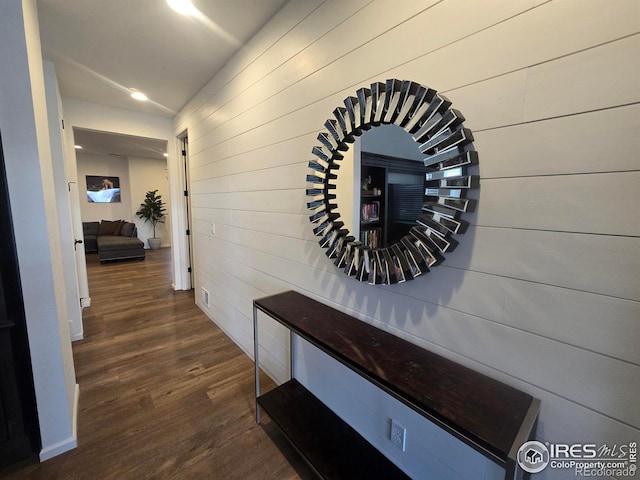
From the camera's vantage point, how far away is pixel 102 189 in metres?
7.22

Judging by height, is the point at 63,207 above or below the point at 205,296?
above

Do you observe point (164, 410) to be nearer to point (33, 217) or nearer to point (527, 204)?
point (33, 217)

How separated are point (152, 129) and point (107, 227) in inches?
172

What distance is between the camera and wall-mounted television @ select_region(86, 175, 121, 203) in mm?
7062

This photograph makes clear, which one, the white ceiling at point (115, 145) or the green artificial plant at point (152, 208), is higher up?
the white ceiling at point (115, 145)

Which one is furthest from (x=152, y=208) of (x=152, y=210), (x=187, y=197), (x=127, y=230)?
(x=187, y=197)

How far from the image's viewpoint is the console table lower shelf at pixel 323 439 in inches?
49.4

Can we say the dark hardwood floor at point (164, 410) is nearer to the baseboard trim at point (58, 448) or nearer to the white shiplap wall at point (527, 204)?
the baseboard trim at point (58, 448)

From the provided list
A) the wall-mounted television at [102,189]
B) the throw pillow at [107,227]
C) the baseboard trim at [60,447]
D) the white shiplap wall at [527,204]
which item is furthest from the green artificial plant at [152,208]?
the white shiplap wall at [527,204]

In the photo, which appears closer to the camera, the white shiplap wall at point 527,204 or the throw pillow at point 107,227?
the white shiplap wall at point 527,204

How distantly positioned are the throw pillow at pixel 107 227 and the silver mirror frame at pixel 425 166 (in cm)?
739

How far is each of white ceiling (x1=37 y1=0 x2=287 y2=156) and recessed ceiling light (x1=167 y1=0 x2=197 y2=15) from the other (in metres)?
0.04

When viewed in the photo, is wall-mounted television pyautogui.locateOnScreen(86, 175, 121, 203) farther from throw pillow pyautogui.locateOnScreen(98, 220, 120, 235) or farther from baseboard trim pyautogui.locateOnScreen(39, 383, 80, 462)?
baseboard trim pyautogui.locateOnScreen(39, 383, 80, 462)

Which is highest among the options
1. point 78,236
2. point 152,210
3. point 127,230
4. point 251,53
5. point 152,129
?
point 251,53
